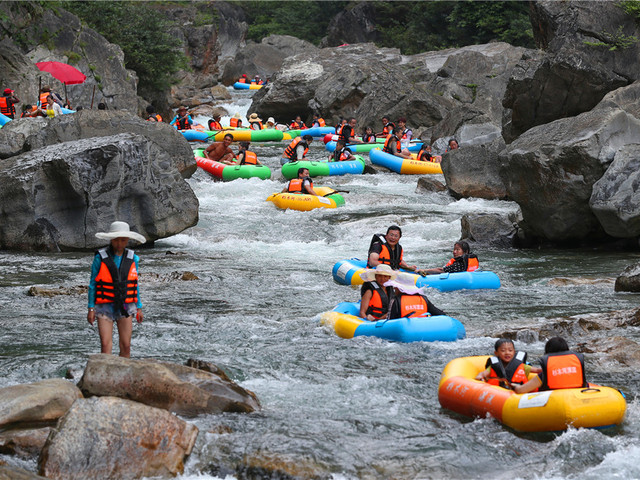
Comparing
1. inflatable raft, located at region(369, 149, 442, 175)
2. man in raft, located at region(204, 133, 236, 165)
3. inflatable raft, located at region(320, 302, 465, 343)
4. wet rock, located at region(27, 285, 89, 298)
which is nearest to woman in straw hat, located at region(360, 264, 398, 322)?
inflatable raft, located at region(320, 302, 465, 343)

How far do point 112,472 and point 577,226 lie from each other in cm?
978

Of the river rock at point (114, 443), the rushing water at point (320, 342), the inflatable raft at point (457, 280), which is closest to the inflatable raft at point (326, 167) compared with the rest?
the rushing water at point (320, 342)

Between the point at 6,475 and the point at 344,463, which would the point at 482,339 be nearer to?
the point at 344,463

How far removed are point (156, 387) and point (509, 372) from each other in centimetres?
268

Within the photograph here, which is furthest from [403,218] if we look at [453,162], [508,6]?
[508,6]

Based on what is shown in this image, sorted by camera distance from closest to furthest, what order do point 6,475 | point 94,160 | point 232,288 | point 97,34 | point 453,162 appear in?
point 6,475
point 232,288
point 94,160
point 453,162
point 97,34

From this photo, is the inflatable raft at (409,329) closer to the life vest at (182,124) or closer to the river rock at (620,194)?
the river rock at (620,194)

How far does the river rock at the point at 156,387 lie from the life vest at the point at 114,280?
705 mm

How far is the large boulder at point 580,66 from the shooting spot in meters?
15.4

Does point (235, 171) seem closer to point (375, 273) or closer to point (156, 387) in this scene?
point (375, 273)

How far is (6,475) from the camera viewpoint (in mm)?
4523

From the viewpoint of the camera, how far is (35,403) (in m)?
5.56

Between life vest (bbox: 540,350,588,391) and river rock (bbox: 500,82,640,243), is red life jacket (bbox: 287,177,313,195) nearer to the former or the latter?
river rock (bbox: 500,82,640,243)

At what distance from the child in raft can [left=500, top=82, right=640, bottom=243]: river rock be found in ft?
21.7
